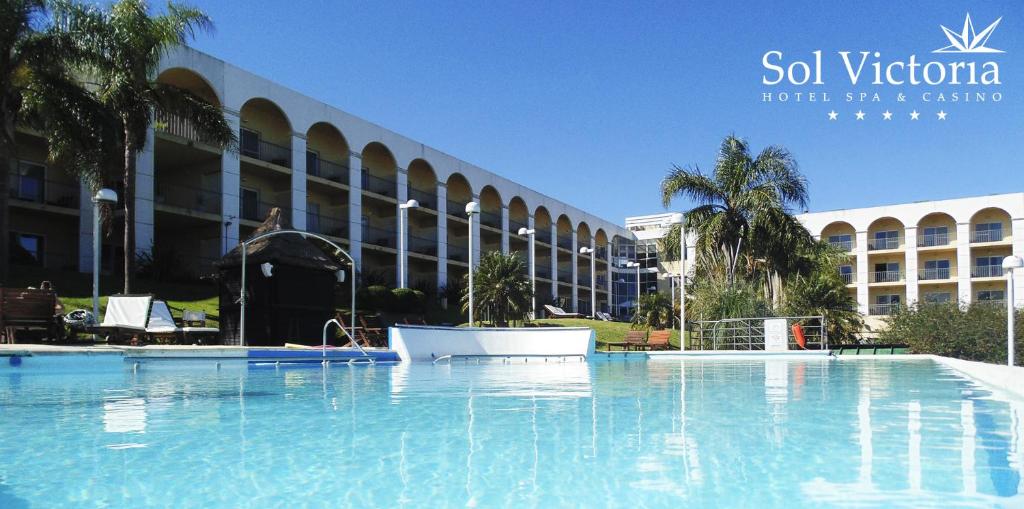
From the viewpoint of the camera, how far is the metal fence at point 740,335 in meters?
21.8

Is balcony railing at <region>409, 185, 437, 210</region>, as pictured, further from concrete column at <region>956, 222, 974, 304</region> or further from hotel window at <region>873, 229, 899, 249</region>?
concrete column at <region>956, 222, 974, 304</region>

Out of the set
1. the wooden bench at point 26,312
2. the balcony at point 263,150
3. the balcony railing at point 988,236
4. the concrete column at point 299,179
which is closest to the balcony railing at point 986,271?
the balcony railing at point 988,236

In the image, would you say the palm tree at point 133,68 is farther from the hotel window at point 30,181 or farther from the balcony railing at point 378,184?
the balcony railing at point 378,184

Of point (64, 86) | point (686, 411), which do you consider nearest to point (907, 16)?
point (686, 411)

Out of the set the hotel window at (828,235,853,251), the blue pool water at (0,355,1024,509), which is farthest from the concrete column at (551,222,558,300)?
the blue pool water at (0,355,1024,509)

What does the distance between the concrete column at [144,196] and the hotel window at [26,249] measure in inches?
127

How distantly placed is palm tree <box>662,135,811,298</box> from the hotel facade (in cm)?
1390

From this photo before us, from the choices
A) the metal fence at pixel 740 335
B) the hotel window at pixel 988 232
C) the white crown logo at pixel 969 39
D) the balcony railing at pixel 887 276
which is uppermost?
the white crown logo at pixel 969 39

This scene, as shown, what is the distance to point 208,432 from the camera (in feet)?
17.1

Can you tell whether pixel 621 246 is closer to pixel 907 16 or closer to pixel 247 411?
pixel 907 16

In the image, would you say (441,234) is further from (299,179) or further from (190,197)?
(190,197)

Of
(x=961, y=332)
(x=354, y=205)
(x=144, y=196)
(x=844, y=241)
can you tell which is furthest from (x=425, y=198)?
(x=844, y=241)

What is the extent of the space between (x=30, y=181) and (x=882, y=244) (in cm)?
5142

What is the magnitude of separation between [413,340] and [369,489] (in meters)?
13.2
